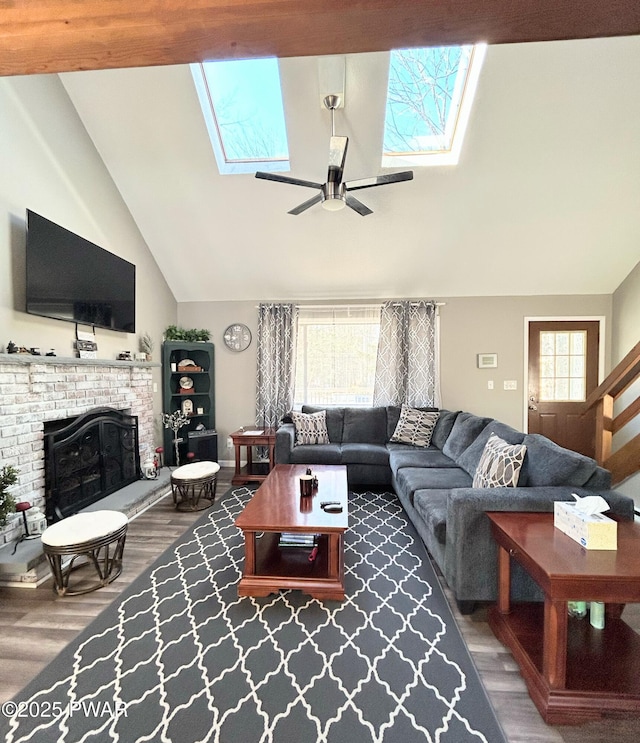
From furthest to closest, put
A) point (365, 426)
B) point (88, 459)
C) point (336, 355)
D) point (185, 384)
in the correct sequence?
point (336, 355) < point (185, 384) < point (365, 426) < point (88, 459)

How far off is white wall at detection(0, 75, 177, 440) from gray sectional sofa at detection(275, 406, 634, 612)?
8.11ft

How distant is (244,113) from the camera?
3357 mm

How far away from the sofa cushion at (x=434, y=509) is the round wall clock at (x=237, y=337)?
3280mm

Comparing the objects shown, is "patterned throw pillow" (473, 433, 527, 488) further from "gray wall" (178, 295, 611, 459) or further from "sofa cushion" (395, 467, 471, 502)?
"gray wall" (178, 295, 611, 459)

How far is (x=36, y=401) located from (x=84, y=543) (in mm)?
1270

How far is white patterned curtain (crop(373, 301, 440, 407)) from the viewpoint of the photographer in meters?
4.79

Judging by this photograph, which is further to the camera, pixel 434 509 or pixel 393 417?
pixel 393 417

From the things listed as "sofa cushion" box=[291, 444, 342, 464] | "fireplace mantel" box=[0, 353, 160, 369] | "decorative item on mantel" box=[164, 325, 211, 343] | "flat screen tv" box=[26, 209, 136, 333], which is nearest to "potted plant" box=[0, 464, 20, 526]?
"fireplace mantel" box=[0, 353, 160, 369]

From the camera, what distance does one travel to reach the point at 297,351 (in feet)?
16.6

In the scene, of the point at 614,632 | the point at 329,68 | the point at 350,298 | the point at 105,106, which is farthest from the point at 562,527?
the point at 105,106

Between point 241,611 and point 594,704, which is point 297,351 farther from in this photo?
point 594,704

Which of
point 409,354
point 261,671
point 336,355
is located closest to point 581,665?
point 261,671

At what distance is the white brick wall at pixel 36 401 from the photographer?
246cm

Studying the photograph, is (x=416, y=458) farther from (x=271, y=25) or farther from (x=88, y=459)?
(x=271, y=25)
